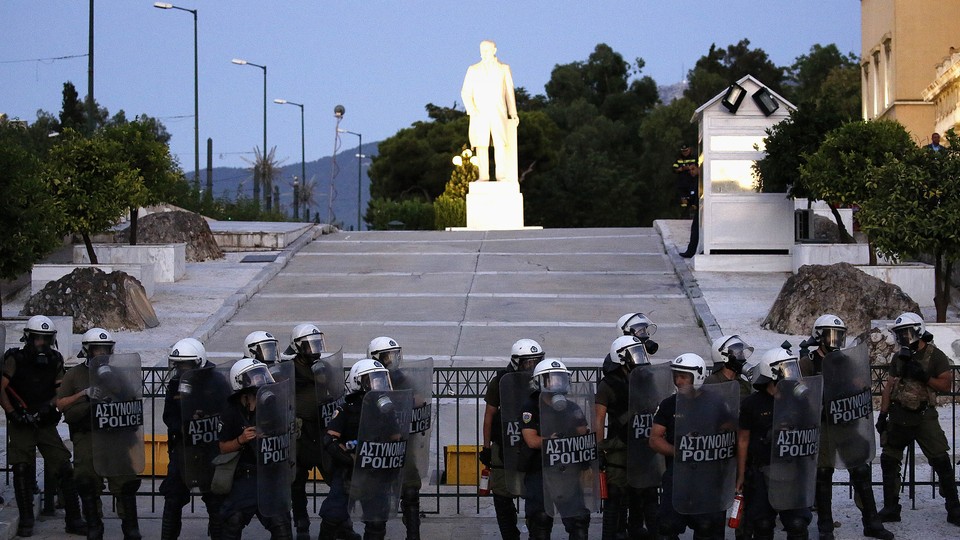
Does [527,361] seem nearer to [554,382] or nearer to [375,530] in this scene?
[554,382]

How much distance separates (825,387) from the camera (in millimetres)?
9438

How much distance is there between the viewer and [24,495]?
398 inches

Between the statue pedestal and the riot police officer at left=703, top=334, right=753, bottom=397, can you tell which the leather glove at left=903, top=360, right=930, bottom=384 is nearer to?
the riot police officer at left=703, top=334, right=753, bottom=397

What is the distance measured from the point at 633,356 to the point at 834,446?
158 cm

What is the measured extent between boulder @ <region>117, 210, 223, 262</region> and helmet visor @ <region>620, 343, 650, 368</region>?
1500 cm

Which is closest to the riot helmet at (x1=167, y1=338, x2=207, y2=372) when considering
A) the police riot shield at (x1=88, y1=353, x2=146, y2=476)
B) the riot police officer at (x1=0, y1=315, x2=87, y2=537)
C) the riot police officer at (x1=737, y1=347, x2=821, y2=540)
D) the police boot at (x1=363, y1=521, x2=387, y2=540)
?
the police riot shield at (x1=88, y1=353, x2=146, y2=476)

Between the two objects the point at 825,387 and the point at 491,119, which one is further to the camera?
the point at 491,119

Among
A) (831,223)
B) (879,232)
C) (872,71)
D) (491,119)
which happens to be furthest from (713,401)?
(872,71)

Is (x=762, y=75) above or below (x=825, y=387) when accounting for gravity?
above

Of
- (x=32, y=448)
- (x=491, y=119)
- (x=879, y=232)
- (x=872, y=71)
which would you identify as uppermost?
(x=872, y=71)

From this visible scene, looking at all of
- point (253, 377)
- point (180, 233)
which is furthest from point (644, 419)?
point (180, 233)

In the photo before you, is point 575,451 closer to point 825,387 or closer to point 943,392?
point 825,387

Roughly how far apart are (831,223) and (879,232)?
869cm

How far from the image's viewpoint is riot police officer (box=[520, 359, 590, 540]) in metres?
8.69
